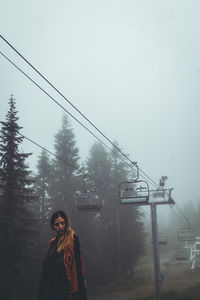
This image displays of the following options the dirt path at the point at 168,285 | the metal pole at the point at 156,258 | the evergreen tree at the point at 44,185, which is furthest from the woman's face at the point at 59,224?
the evergreen tree at the point at 44,185

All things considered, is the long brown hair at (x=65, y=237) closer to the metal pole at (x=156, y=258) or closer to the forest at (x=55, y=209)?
the forest at (x=55, y=209)

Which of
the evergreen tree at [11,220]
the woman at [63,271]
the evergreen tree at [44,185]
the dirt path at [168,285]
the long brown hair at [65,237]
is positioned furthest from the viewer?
the evergreen tree at [44,185]

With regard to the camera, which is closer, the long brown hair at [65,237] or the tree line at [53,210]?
the long brown hair at [65,237]

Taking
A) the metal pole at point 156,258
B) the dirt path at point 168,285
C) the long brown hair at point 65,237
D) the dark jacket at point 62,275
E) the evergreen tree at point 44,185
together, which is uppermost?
the evergreen tree at point 44,185

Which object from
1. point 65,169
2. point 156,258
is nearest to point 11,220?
point 156,258

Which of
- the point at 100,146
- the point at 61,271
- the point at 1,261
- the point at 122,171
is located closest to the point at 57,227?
the point at 61,271

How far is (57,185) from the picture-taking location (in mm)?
33688

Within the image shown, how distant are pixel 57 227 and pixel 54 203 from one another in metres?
28.0

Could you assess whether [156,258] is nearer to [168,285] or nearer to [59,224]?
[168,285]

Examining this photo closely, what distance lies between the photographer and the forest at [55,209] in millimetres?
20109

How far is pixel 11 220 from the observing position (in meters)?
20.3

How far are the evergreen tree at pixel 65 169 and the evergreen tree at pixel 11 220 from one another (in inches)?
327

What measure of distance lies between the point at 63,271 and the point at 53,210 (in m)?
27.1

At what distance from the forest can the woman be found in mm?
15952
